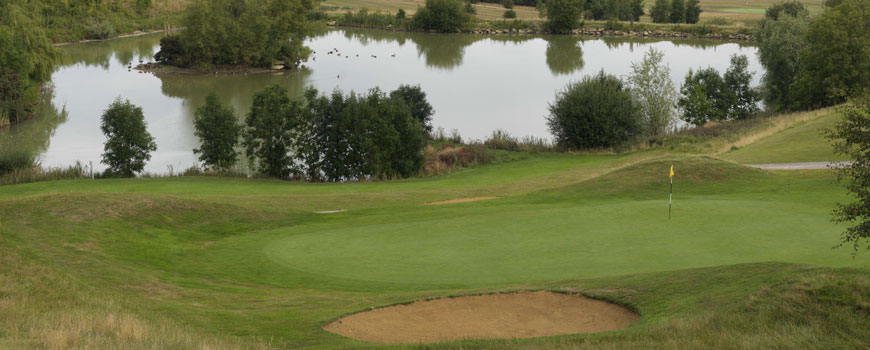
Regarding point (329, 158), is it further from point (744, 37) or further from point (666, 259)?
point (744, 37)

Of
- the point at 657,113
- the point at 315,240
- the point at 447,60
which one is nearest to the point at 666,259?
the point at 315,240

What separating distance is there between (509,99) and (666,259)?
53.3 m

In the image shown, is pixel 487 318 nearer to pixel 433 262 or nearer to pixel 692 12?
pixel 433 262

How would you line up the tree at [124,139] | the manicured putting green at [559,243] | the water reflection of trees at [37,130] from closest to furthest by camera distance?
1. the manicured putting green at [559,243]
2. the tree at [124,139]
3. the water reflection of trees at [37,130]

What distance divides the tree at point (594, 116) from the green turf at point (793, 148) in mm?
8791

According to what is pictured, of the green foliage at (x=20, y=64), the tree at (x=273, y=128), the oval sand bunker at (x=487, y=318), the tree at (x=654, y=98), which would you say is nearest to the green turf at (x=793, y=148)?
the tree at (x=654, y=98)

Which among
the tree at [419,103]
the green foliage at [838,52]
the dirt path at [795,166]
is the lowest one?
the dirt path at [795,166]

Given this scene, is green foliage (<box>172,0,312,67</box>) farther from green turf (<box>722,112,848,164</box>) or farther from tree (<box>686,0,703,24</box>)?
tree (<box>686,0,703,24</box>)

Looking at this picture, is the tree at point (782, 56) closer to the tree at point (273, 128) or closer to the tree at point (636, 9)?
the tree at point (273, 128)

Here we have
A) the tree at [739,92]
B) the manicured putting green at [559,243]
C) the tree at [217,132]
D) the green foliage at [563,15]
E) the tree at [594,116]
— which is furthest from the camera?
the green foliage at [563,15]

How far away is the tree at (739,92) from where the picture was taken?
65.2 metres

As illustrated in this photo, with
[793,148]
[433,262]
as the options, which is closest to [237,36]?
[793,148]

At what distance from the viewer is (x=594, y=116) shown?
4906cm

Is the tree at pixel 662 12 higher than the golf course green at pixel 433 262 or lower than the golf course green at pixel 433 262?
higher
